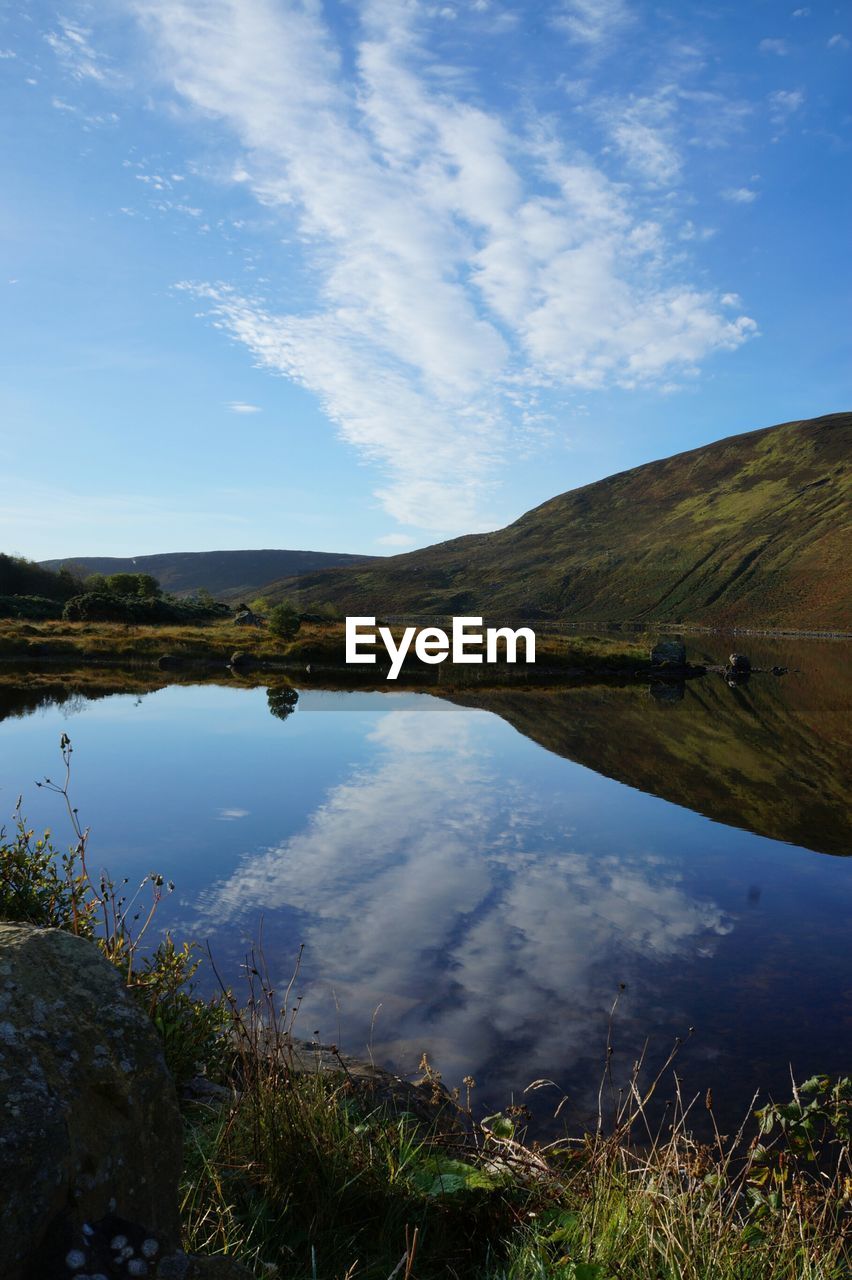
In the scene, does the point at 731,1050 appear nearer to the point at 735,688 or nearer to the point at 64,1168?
the point at 64,1168

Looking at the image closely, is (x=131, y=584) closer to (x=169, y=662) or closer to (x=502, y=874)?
(x=169, y=662)

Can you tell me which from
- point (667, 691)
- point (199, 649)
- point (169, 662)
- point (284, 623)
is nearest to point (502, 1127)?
point (667, 691)

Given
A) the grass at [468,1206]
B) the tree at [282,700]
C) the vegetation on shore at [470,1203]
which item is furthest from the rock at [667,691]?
the grass at [468,1206]

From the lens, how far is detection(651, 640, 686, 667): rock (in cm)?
6900

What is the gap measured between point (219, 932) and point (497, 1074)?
5398mm

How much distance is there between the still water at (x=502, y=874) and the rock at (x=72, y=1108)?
178 inches

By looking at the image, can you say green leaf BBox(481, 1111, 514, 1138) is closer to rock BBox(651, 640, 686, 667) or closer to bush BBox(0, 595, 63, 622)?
rock BBox(651, 640, 686, 667)

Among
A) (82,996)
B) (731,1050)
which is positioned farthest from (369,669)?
(82,996)

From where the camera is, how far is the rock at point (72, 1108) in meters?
2.28

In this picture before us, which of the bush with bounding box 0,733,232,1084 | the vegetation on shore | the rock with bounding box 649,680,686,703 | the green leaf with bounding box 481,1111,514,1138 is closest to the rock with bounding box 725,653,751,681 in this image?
the rock with bounding box 649,680,686,703

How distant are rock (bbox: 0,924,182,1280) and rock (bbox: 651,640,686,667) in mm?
68720

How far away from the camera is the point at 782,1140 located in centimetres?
863

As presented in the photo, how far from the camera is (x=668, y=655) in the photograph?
70688 mm

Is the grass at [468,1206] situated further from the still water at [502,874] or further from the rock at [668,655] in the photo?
the rock at [668,655]
